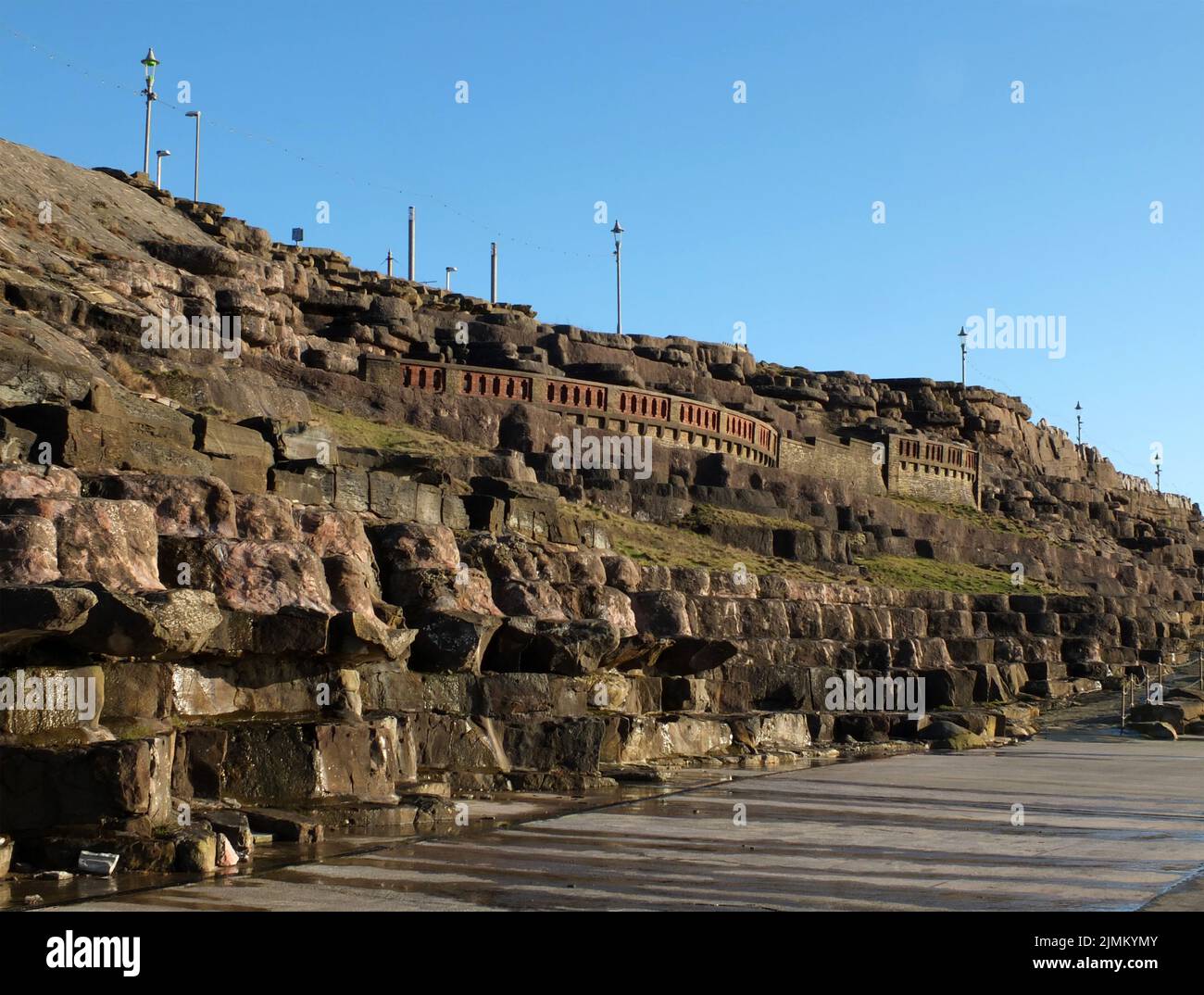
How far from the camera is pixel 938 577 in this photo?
148 feet

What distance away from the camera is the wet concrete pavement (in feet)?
30.0

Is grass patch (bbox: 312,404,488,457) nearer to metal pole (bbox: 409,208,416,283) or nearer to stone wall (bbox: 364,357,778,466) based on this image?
stone wall (bbox: 364,357,778,466)

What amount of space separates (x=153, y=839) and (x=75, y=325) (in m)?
24.3

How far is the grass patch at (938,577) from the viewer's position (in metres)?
41.8
